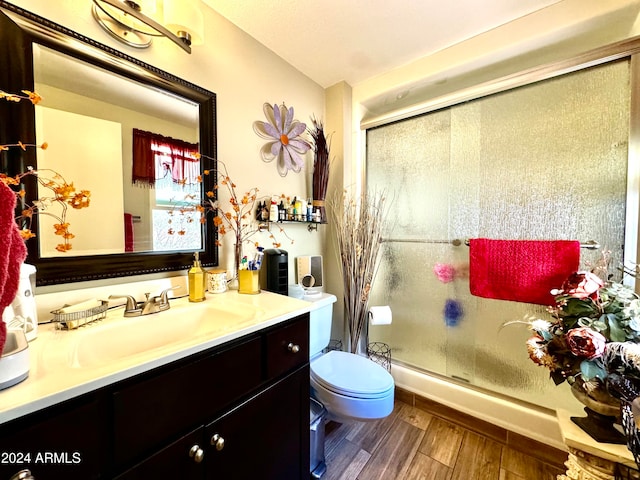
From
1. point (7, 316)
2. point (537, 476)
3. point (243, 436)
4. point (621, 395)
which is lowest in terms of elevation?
point (537, 476)

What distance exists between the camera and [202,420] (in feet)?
2.23

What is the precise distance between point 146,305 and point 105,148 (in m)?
0.59

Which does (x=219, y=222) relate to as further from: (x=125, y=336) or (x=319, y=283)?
(x=319, y=283)

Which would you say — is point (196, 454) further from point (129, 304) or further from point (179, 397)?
point (129, 304)


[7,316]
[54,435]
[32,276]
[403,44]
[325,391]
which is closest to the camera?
[54,435]

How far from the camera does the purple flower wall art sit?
1.49 metres

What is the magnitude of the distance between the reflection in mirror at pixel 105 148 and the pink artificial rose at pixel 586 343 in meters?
1.53

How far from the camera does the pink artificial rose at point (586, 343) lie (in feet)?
2.61

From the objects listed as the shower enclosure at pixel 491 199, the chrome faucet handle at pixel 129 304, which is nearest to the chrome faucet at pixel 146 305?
the chrome faucet handle at pixel 129 304

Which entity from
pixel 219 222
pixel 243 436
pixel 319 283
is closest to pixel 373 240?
pixel 319 283

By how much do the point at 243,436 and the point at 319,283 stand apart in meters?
1.03

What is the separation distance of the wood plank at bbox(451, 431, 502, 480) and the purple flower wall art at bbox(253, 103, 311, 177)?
6.08 feet

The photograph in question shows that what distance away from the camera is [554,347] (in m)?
0.93

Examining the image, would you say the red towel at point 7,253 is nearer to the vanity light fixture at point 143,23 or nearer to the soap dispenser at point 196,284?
the soap dispenser at point 196,284
